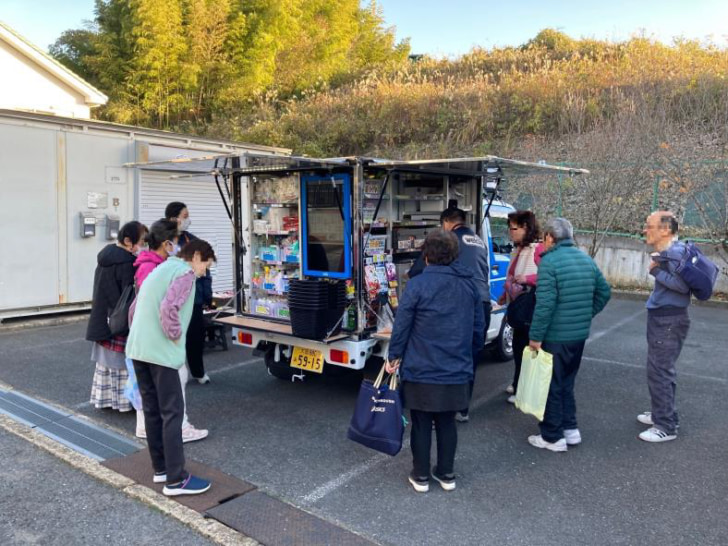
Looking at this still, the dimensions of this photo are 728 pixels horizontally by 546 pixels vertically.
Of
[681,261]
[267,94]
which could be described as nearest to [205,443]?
[681,261]

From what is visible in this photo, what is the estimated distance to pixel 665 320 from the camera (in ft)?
14.9

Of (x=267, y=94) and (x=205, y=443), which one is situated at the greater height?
(x=267, y=94)

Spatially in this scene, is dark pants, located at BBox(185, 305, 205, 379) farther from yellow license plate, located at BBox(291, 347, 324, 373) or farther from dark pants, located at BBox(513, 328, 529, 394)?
dark pants, located at BBox(513, 328, 529, 394)

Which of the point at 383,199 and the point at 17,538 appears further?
the point at 383,199

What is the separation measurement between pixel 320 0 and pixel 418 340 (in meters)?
26.8

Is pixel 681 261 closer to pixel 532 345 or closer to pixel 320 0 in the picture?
pixel 532 345

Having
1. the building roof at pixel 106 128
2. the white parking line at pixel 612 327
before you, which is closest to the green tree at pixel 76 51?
the building roof at pixel 106 128

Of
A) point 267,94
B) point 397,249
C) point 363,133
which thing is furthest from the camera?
point 267,94

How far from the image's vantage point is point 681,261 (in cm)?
441

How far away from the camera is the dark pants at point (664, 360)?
14.9 feet

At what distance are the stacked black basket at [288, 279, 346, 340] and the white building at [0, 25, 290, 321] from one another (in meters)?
4.21

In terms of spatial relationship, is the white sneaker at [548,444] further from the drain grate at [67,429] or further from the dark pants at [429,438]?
the drain grate at [67,429]

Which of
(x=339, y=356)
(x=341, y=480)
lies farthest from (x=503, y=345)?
(x=341, y=480)

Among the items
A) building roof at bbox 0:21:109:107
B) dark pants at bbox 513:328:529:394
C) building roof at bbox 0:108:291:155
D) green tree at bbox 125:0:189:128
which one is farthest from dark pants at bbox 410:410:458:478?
green tree at bbox 125:0:189:128
